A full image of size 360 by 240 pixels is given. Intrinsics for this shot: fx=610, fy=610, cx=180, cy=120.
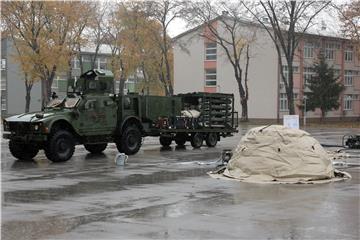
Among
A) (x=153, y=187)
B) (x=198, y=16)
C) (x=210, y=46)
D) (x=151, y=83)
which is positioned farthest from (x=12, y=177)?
(x=151, y=83)

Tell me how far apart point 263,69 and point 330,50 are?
11.8m

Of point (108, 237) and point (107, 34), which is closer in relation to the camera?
point (108, 237)

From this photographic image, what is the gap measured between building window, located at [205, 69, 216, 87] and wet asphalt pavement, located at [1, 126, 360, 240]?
56267 mm

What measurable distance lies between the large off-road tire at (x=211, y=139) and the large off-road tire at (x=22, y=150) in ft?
27.9

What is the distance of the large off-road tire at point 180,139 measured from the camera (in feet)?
83.6

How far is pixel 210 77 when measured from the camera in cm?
7294

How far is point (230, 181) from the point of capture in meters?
13.6

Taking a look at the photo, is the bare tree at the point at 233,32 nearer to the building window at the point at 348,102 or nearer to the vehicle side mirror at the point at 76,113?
the building window at the point at 348,102

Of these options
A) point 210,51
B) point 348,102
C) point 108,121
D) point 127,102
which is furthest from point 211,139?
point 348,102

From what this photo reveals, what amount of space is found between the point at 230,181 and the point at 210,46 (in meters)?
60.3

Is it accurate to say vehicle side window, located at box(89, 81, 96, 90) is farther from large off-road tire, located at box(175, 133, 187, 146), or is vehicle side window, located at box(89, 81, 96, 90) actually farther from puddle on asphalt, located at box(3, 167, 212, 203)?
puddle on asphalt, located at box(3, 167, 212, 203)

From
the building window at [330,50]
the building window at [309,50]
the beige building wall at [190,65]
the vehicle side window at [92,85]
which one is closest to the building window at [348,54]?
the building window at [330,50]

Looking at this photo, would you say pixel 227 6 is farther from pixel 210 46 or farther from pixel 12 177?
pixel 12 177

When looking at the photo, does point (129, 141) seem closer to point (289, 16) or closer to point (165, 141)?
point (165, 141)
